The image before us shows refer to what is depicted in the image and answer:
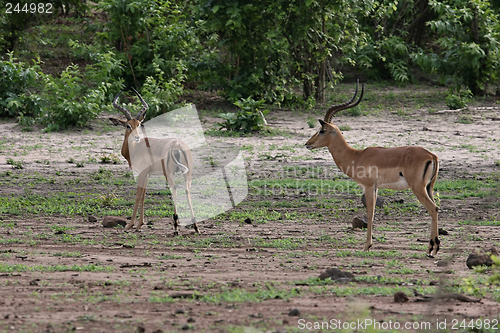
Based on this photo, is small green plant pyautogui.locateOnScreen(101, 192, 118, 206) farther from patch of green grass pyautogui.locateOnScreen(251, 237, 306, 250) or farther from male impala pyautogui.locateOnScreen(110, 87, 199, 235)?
patch of green grass pyautogui.locateOnScreen(251, 237, 306, 250)

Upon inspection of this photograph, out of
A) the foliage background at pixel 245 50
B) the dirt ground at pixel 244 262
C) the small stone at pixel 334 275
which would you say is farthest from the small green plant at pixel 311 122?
the small stone at pixel 334 275

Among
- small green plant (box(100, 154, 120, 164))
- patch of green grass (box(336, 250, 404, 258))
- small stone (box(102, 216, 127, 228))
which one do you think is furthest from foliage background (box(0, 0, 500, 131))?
patch of green grass (box(336, 250, 404, 258))

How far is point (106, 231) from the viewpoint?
7734mm

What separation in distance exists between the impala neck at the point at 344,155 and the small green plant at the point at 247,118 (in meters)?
6.29

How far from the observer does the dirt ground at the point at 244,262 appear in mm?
4422

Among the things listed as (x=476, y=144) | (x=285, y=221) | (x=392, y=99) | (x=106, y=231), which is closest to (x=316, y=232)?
(x=285, y=221)

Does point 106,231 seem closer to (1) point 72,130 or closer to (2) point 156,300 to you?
(2) point 156,300

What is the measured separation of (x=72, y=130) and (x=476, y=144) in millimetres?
8771

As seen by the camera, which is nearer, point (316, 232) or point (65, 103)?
point (316, 232)

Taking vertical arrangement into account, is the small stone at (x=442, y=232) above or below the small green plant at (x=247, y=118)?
below

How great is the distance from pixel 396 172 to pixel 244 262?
202 centimetres

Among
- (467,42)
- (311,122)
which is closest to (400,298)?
(311,122)

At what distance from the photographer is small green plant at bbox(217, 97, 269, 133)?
13828 millimetres

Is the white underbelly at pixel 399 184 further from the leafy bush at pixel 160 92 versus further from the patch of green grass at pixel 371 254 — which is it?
the leafy bush at pixel 160 92
